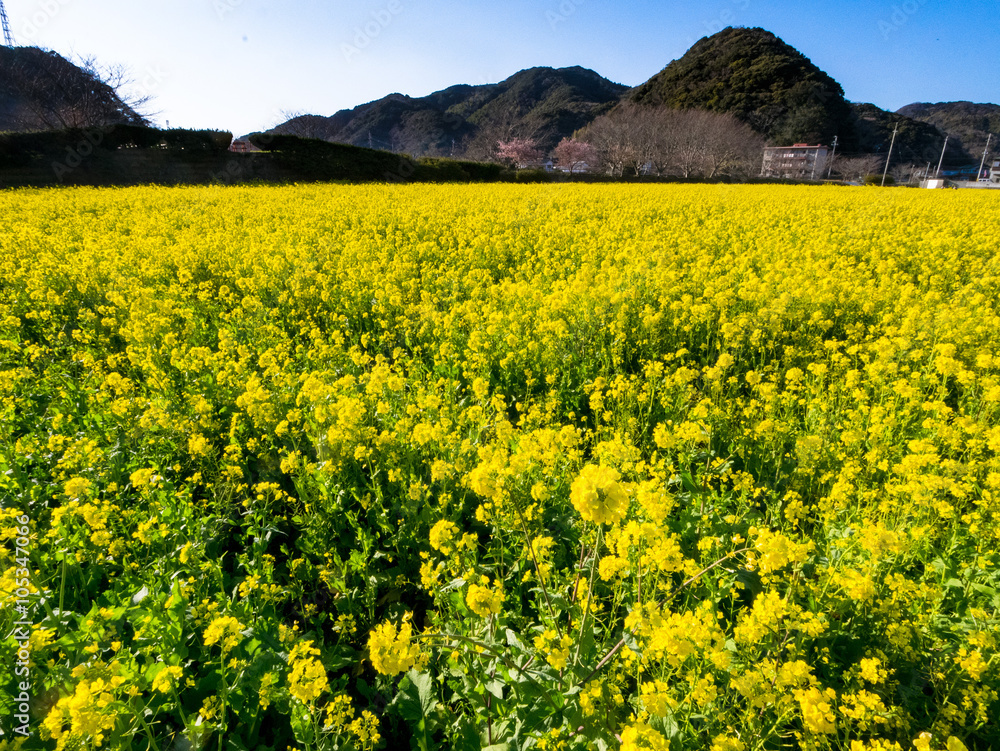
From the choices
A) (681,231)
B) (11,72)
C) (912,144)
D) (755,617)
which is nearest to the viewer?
(755,617)

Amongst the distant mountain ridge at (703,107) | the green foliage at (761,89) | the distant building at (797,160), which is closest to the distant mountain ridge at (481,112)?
the distant mountain ridge at (703,107)

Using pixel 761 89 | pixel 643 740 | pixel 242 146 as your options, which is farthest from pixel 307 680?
pixel 761 89

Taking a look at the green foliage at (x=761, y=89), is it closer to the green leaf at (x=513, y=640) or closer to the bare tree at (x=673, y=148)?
the bare tree at (x=673, y=148)

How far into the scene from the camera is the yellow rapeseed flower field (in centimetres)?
158

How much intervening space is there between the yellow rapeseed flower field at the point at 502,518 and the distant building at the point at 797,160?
67315 millimetres

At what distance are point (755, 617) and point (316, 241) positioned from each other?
28.3 feet

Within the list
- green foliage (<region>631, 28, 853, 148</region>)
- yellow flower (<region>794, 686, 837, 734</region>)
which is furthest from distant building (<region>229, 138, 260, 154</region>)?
green foliage (<region>631, 28, 853, 148</region>)

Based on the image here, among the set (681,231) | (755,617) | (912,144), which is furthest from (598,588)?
(912,144)

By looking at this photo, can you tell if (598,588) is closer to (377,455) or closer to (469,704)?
(469,704)

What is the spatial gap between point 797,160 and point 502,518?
8886cm

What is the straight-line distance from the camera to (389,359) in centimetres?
510

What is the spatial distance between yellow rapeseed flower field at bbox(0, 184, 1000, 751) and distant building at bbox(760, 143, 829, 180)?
67.3 meters

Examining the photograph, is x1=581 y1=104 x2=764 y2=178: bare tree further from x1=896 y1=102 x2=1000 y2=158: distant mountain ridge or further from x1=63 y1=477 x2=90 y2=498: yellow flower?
x1=896 y1=102 x2=1000 y2=158: distant mountain ridge

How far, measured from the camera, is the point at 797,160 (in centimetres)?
7100
